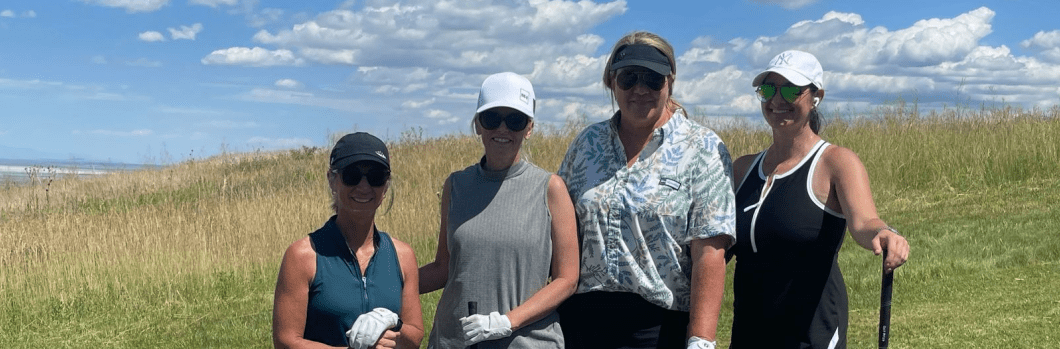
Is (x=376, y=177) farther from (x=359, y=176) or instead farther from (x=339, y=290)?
(x=339, y=290)

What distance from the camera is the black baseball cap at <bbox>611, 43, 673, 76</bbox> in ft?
9.70

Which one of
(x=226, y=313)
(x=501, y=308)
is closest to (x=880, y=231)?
(x=501, y=308)

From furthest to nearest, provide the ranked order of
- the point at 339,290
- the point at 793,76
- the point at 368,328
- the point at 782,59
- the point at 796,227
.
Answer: the point at 782,59, the point at 793,76, the point at 796,227, the point at 339,290, the point at 368,328

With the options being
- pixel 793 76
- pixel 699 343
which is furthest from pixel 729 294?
pixel 699 343

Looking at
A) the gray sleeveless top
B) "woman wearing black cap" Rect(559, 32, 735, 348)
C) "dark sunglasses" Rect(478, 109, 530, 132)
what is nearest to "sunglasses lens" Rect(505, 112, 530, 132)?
"dark sunglasses" Rect(478, 109, 530, 132)

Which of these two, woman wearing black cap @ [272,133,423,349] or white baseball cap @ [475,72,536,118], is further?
white baseball cap @ [475,72,536,118]

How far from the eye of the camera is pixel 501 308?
2842mm

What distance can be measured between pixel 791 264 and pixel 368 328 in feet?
4.72

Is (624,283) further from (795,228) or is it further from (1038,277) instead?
(1038,277)

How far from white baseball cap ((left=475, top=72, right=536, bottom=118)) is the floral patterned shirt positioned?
0.36 meters

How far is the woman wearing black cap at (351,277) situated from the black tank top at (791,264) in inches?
45.2

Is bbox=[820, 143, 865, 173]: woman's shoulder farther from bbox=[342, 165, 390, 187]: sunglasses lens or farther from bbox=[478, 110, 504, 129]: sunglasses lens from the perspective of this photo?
bbox=[342, 165, 390, 187]: sunglasses lens

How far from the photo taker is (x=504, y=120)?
114 inches

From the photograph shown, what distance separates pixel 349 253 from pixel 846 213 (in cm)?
161
